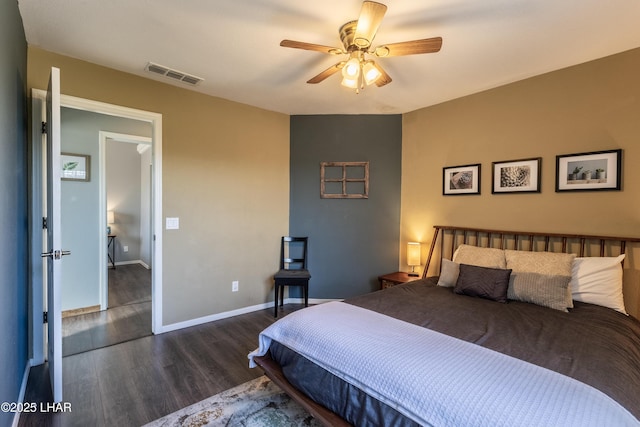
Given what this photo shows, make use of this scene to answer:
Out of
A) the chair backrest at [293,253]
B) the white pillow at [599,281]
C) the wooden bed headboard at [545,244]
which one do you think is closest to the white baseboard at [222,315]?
the chair backrest at [293,253]

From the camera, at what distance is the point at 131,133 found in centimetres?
394

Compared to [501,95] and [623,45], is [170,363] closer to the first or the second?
[501,95]

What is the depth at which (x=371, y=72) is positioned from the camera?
2135mm

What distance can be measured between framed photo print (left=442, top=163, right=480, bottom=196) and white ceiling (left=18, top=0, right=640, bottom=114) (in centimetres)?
88

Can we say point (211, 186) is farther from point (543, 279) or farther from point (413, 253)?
point (543, 279)

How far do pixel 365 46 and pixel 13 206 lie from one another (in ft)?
8.03

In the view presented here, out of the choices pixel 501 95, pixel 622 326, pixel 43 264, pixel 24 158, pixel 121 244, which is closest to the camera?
pixel 622 326

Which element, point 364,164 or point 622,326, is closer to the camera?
point 622,326

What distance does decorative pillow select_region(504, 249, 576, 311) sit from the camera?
216cm

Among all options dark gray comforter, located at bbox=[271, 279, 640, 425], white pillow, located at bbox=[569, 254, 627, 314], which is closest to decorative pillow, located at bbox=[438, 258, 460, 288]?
dark gray comforter, located at bbox=[271, 279, 640, 425]

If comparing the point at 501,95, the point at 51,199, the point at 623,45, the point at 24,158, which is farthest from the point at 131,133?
the point at 623,45

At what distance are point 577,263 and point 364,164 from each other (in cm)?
243

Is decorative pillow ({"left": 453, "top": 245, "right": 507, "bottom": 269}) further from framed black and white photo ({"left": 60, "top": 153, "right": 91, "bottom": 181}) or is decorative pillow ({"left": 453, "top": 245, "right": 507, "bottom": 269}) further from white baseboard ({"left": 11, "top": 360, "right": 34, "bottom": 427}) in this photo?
framed black and white photo ({"left": 60, "top": 153, "right": 91, "bottom": 181})

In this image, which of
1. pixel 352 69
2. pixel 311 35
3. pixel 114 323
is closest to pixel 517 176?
→ pixel 352 69
